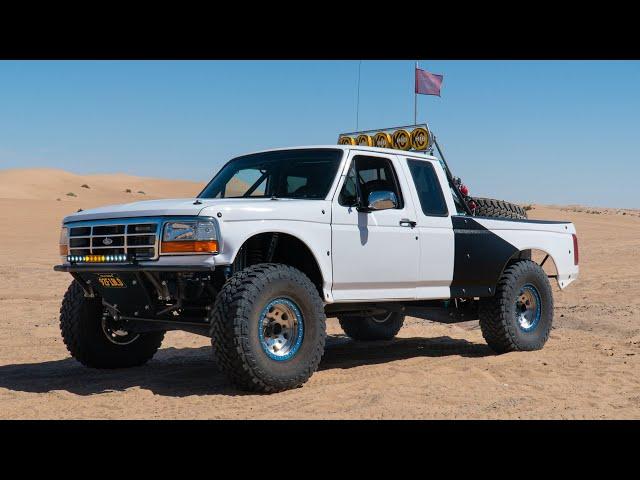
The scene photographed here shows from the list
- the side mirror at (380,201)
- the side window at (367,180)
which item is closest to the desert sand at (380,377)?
the side mirror at (380,201)

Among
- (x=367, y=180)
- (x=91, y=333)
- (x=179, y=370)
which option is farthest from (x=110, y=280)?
(x=367, y=180)

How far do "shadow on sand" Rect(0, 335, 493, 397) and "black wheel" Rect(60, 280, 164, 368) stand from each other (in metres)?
0.14

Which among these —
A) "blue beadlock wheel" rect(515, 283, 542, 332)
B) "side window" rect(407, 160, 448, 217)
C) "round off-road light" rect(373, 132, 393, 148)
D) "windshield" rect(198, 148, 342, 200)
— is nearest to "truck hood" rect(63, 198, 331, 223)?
"windshield" rect(198, 148, 342, 200)

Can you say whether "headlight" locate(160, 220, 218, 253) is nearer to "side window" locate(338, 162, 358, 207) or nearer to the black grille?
the black grille

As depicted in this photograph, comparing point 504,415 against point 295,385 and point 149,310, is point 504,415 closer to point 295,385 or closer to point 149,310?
point 295,385

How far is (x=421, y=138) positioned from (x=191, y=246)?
11.3 ft

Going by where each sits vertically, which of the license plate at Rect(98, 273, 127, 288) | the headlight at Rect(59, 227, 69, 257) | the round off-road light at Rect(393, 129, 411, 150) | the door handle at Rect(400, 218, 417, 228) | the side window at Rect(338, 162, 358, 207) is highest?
the round off-road light at Rect(393, 129, 411, 150)

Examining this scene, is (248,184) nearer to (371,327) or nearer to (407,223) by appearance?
(407,223)

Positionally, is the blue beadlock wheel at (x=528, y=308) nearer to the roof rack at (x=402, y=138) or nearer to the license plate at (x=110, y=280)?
the roof rack at (x=402, y=138)

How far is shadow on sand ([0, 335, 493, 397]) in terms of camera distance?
656 cm

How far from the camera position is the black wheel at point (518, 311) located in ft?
27.8

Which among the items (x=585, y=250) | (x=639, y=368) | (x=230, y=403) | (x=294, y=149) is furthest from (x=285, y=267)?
(x=585, y=250)

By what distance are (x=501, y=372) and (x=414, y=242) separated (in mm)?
1473

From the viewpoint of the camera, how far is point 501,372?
7.34 metres
